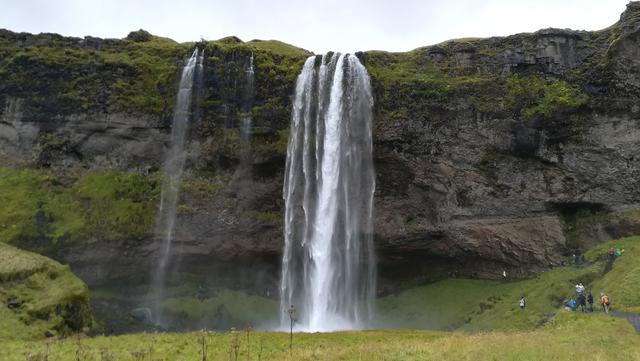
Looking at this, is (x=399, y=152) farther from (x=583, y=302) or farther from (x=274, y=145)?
(x=583, y=302)

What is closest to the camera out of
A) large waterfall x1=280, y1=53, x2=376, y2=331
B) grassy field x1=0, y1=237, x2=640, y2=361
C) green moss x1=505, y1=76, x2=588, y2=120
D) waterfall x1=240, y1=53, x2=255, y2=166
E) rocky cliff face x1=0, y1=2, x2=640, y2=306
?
grassy field x1=0, y1=237, x2=640, y2=361

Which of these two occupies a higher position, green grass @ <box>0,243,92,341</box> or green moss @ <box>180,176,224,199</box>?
green moss @ <box>180,176,224,199</box>

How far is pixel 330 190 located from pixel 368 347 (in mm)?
25725

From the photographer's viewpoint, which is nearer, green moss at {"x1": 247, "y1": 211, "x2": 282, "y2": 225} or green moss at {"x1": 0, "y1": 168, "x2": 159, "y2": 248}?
green moss at {"x1": 0, "y1": 168, "x2": 159, "y2": 248}

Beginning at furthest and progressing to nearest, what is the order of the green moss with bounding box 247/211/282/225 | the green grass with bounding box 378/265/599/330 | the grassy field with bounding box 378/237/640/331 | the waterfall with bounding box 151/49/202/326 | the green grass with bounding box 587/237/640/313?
the green moss with bounding box 247/211/282/225 < the waterfall with bounding box 151/49/202/326 < the green grass with bounding box 378/265/599/330 < the grassy field with bounding box 378/237/640/331 < the green grass with bounding box 587/237/640/313

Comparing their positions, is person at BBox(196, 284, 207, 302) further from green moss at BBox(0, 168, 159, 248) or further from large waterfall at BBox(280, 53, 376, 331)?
large waterfall at BBox(280, 53, 376, 331)

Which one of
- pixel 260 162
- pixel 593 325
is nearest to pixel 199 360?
pixel 593 325

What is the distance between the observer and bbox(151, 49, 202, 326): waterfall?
45.9 m

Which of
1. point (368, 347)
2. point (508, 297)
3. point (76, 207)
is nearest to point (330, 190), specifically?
point (508, 297)

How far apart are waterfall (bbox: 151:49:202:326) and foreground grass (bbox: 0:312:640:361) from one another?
22599 mm

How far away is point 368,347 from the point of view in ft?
60.1

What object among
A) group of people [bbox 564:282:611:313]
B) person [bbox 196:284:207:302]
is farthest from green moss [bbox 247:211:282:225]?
group of people [bbox 564:282:611:313]

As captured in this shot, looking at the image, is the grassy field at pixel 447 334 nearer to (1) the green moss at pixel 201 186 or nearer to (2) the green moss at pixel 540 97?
(1) the green moss at pixel 201 186

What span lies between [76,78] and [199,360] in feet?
136
